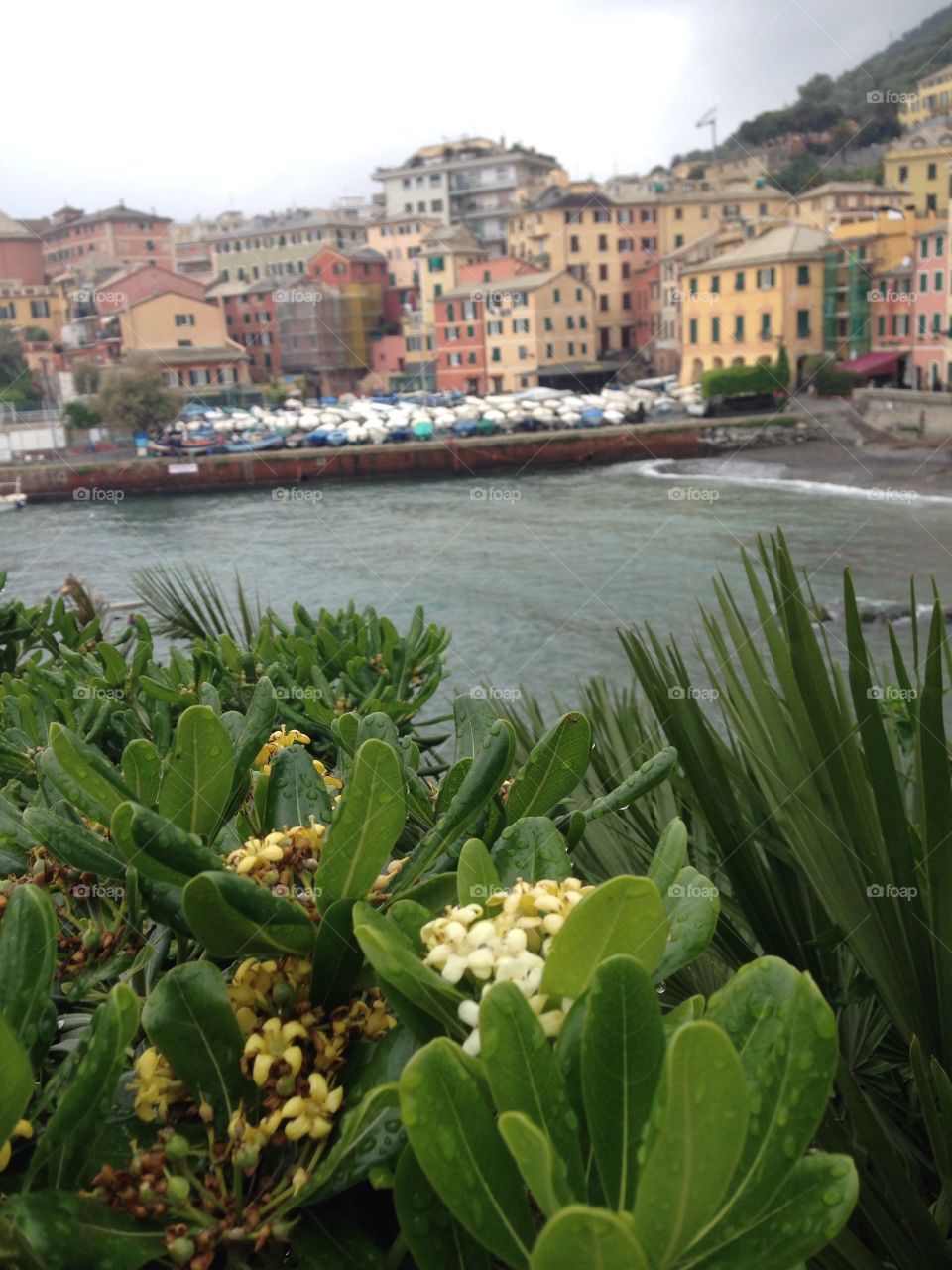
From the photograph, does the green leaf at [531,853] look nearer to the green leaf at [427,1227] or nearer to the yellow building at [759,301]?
the green leaf at [427,1227]

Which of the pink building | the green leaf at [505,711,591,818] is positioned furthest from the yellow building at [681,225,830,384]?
the green leaf at [505,711,591,818]

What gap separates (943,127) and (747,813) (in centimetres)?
4432

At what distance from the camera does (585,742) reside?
0.92 meters

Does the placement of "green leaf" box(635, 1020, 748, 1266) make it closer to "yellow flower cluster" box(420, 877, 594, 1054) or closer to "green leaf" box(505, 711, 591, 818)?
"yellow flower cluster" box(420, 877, 594, 1054)

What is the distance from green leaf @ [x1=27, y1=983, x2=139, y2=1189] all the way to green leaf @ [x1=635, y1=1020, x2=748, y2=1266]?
0.95 ft

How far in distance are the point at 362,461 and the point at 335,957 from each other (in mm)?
29583

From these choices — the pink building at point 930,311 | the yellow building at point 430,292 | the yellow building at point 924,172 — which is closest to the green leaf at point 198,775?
the pink building at point 930,311

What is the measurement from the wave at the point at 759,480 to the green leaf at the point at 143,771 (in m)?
21.8

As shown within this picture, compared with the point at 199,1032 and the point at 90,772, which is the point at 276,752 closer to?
the point at 90,772

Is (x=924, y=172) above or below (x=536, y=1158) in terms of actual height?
above

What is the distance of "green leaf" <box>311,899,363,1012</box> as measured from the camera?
0.72 metres

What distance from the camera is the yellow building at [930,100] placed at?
44625 mm

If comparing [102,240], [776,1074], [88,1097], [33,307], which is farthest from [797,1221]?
[102,240]

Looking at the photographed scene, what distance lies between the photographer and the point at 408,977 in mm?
631
